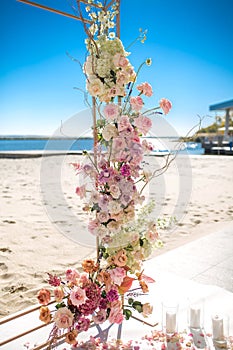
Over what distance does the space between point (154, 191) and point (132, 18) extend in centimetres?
392

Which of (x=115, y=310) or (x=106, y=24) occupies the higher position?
(x=106, y=24)

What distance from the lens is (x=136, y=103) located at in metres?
1.51

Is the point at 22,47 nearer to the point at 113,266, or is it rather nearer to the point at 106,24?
the point at 106,24

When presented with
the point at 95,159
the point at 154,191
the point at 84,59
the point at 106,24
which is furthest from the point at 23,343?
the point at 154,191

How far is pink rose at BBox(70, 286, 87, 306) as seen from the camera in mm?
1433

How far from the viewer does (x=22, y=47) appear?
5.99 m

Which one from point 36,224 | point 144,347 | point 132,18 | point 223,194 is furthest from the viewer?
point 223,194

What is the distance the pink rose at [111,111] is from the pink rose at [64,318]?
2.91 ft

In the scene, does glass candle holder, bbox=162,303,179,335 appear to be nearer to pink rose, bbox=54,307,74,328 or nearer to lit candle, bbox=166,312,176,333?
lit candle, bbox=166,312,176,333

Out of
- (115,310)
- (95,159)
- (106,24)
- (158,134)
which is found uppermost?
(106,24)

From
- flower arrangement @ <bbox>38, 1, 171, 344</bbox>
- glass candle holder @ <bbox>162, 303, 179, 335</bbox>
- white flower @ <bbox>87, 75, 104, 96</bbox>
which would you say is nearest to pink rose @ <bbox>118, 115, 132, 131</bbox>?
flower arrangement @ <bbox>38, 1, 171, 344</bbox>

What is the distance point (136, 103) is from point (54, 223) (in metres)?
2.62

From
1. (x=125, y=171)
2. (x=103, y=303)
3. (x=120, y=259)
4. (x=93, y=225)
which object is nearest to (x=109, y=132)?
(x=125, y=171)

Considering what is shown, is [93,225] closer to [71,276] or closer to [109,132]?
[71,276]
